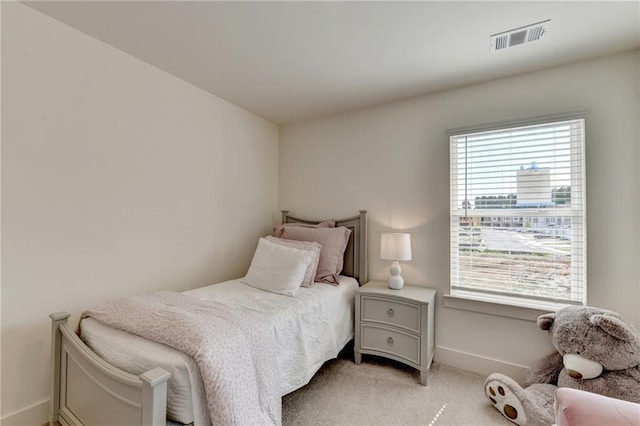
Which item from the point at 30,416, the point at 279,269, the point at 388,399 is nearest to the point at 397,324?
the point at 388,399

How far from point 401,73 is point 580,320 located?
2.08 meters

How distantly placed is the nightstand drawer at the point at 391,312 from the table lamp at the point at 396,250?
0.61 feet

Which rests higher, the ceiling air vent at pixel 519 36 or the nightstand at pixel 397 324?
the ceiling air vent at pixel 519 36

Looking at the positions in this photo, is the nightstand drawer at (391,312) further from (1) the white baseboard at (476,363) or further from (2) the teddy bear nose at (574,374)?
(2) the teddy bear nose at (574,374)

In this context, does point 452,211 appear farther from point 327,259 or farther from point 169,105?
point 169,105

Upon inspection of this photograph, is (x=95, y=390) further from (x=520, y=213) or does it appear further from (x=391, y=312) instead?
(x=520, y=213)

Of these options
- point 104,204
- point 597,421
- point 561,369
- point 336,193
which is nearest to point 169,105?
point 104,204

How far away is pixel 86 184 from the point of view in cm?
190

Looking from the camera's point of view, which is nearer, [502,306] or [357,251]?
[502,306]

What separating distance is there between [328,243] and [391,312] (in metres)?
0.84

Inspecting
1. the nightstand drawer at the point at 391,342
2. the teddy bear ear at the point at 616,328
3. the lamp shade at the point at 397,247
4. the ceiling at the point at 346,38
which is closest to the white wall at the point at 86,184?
the ceiling at the point at 346,38

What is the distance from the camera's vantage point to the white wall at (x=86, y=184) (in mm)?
1638

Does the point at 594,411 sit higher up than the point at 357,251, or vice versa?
the point at 357,251

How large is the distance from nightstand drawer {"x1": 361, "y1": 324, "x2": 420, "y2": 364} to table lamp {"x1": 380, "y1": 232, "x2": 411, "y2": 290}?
0.38 metres
